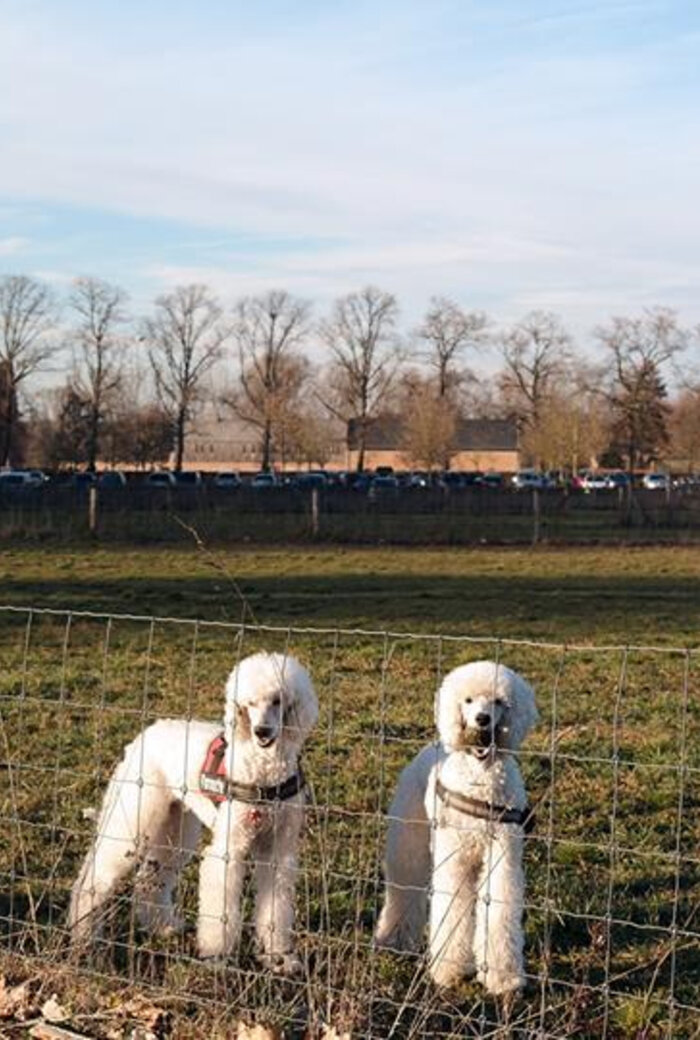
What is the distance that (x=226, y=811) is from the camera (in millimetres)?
5301

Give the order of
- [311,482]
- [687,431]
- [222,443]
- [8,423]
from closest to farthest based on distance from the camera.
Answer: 1. [311,482]
2. [687,431]
3. [8,423]
4. [222,443]

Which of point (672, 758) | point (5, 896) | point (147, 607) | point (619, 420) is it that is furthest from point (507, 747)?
point (619, 420)

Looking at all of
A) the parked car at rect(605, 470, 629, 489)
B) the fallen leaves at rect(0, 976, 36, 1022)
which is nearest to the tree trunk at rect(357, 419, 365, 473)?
the parked car at rect(605, 470, 629, 489)

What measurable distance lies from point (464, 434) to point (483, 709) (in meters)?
94.5

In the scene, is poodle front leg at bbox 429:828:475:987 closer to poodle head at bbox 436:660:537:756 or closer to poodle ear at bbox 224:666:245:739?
poodle head at bbox 436:660:537:756

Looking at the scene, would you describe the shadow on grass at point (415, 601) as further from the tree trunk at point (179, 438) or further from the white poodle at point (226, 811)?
the tree trunk at point (179, 438)

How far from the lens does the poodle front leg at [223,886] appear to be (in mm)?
5188

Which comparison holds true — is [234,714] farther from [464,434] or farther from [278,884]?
[464,434]

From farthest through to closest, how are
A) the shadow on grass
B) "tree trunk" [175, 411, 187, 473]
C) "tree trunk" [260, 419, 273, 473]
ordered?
"tree trunk" [260, 419, 273, 473] < "tree trunk" [175, 411, 187, 473] < the shadow on grass

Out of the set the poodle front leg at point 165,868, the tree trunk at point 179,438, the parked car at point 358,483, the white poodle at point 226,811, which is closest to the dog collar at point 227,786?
the white poodle at point 226,811

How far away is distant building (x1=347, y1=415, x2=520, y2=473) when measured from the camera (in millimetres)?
94875

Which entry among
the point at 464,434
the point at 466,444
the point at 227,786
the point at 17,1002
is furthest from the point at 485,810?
the point at 464,434

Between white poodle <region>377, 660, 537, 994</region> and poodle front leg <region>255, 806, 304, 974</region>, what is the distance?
0.39 meters

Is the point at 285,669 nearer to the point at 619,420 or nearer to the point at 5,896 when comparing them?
the point at 5,896
